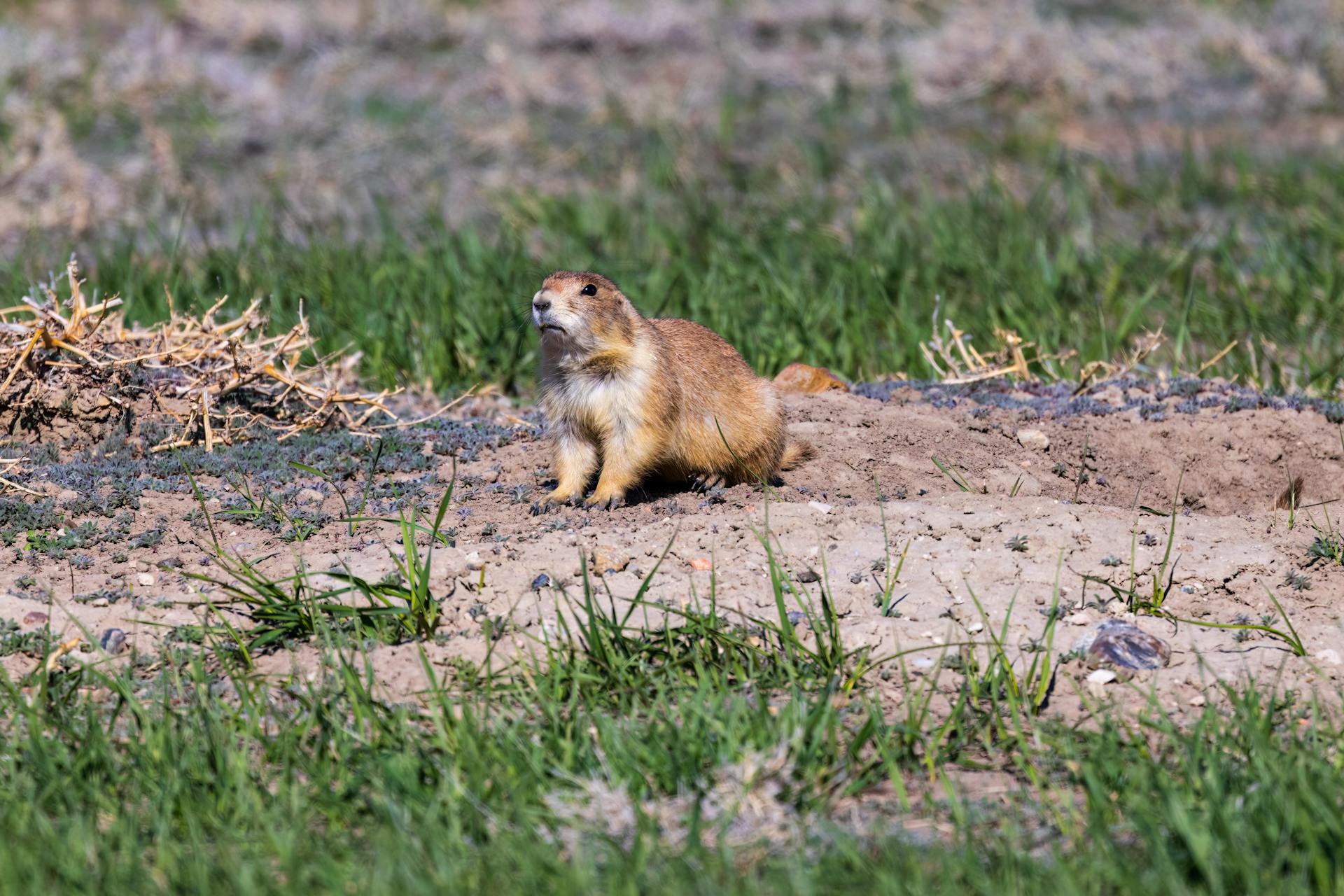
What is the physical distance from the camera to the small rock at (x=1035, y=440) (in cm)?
547

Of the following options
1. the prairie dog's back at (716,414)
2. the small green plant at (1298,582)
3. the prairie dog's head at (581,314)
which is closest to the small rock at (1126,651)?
the small green plant at (1298,582)

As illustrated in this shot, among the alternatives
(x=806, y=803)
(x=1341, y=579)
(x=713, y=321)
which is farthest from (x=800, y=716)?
(x=713, y=321)

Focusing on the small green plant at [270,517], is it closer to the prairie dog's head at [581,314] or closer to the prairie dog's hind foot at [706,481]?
the prairie dog's head at [581,314]

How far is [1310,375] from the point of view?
6504mm

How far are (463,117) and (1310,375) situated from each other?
22.5 ft

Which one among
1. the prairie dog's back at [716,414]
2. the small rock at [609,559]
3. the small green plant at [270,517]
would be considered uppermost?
the prairie dog's back at [716,414]

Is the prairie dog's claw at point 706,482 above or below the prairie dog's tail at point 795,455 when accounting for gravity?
below

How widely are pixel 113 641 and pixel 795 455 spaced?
227 centimetres

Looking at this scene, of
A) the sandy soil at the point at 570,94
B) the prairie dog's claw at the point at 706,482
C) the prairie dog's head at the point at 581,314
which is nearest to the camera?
the prairie dog's head at the point at 581,314

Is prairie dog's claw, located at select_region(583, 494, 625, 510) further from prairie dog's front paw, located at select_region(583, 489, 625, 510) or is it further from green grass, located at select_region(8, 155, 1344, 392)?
green grass, located at select_region(8, 155, 1344, 392)

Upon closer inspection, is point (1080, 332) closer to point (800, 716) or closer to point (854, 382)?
point (854, 382)

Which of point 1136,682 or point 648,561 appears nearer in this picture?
point 1136,682

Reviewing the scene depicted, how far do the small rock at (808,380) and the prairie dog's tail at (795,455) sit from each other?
2.65 feet

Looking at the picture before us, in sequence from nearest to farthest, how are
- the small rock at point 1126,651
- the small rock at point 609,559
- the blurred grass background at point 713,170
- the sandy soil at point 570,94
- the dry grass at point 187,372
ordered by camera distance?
the small rock at point 1126,651, the small rock at point 609,559, the dry grass at point 187,372, the blurred grass background at point 713,170, the sandy soil at point 570,94
